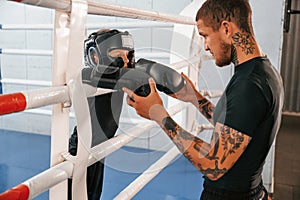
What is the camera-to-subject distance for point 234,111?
3.54 feet

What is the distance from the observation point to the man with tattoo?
42.8 inches

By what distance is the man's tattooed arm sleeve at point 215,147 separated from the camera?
109 cm

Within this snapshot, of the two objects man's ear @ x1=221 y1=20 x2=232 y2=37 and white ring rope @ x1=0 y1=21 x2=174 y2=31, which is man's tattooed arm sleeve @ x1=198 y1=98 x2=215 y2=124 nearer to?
man's ear @ x1=221 y1=20 x2=232 y2=37

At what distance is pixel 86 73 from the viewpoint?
1090mm

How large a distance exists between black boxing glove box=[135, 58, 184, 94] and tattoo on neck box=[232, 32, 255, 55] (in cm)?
24

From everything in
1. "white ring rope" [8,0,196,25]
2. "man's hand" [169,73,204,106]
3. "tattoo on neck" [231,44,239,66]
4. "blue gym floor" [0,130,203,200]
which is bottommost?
"blue gym floor" [0,130,203,200]

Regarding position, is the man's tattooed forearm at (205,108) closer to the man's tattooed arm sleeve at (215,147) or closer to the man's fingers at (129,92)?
the man's tattooed arm sleeve at (215,147)

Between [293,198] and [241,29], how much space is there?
2.03 m

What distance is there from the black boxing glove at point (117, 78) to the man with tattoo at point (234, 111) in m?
0.02

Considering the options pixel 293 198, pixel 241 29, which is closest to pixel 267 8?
pixel 293 198

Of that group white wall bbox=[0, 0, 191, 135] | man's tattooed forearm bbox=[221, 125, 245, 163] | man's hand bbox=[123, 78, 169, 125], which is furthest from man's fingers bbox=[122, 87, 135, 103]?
white wall bbox=[0, 0, 191, 135]

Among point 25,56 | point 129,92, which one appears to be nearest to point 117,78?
point 129,92

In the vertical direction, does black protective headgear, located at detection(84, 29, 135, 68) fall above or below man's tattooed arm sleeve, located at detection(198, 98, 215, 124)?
above

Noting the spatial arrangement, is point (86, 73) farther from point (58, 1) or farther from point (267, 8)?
point (267, 8)
